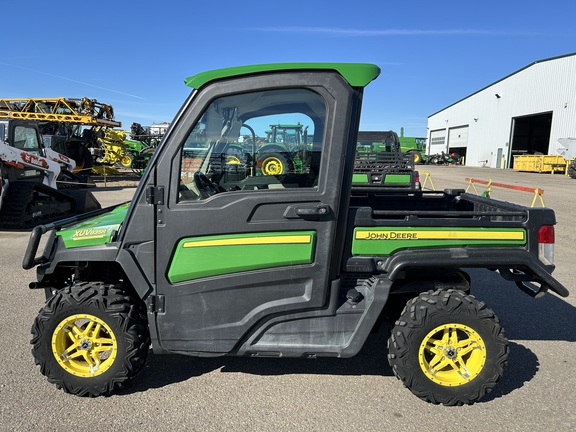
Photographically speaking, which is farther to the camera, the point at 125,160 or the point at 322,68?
the point at 125,160

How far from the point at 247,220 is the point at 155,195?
60 cm

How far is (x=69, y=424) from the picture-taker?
2500mm

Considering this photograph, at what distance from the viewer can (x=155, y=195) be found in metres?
2.58

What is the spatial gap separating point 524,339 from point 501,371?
4.14 feet

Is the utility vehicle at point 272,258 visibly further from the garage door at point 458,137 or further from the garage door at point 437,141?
the garage door at point 437,141

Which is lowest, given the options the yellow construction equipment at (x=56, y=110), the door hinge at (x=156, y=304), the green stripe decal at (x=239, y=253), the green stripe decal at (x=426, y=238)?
the door hinge at (x=156, y=304)

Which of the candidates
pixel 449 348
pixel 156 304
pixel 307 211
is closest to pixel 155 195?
pixel 156 304

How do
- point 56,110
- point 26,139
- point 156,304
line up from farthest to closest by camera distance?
point 56,110 < point 26,139 < point 156,304

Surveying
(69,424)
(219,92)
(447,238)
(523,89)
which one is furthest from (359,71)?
(523,89)

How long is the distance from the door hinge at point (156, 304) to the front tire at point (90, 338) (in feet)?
0.51

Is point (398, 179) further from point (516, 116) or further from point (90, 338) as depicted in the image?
point (516, 116)

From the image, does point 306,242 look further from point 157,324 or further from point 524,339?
point 524,339

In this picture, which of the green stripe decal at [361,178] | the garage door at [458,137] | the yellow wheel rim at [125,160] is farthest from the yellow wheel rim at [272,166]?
the garage door at [458,137]

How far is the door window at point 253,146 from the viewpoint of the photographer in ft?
8.68
